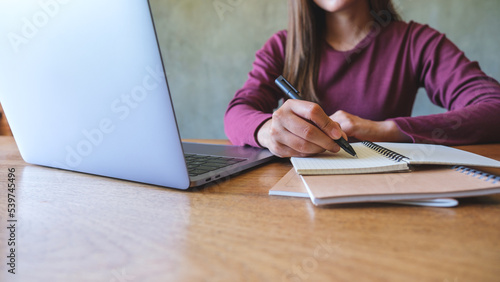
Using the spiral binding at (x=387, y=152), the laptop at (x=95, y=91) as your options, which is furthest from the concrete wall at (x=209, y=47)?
the laptop at (x=95, y=91)

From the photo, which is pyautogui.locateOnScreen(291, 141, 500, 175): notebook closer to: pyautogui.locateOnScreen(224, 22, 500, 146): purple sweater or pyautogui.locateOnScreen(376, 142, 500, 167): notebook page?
pyautogui.locateOnScreen(376, 142, 500, 167): notebook page

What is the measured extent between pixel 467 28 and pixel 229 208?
2041mm

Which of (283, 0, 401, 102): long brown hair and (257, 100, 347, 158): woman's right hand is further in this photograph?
(283, 0, 401, 102): long brown hair

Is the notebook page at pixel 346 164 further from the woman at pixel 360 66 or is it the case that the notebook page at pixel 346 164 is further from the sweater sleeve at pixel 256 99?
the woman at pixel 360 66

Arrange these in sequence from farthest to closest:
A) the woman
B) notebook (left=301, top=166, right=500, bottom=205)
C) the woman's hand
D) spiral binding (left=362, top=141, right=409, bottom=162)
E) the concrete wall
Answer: the concrete wall
the woman
the woman's hand
spiral binding (left=362, top=141, right=409, bottom=162)
notebook (left=301, top=166, right=500, bottom=205)

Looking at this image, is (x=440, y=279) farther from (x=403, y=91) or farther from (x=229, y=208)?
(x=403, y=91)

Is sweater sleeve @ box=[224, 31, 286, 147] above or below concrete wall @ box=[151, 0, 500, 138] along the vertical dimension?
above

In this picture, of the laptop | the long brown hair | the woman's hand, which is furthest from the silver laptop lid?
the long brown hair

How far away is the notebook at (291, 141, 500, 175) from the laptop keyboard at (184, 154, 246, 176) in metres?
0.11

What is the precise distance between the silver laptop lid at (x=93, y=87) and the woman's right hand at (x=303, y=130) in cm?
20

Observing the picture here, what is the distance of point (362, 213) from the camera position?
0.99 ft

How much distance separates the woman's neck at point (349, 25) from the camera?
1.11m

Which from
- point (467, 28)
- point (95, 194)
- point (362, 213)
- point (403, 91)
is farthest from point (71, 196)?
point (467, 28)

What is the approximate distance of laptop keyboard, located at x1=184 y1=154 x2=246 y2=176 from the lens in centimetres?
45
